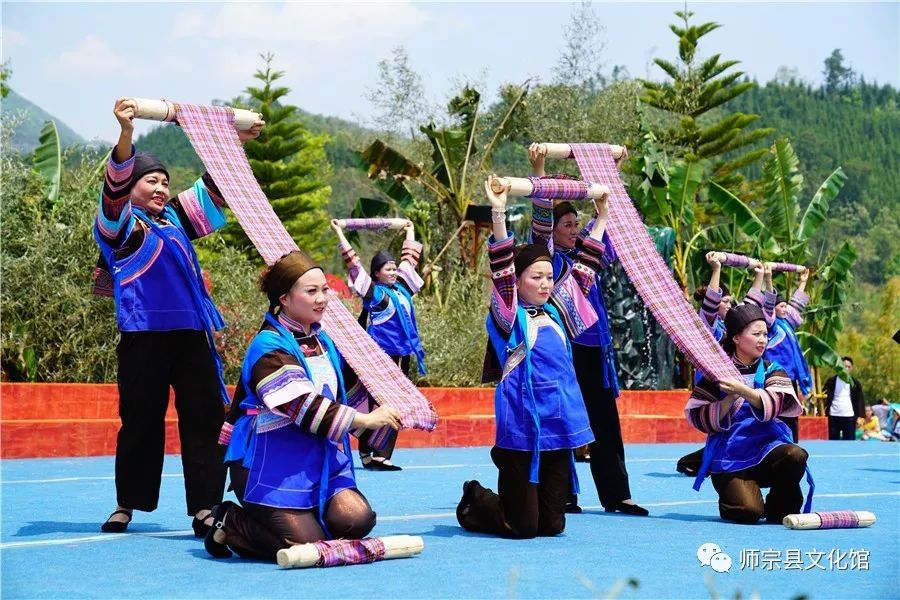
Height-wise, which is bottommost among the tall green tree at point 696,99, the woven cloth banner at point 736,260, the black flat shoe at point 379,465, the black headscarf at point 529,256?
the black flat shoe at point 379,465

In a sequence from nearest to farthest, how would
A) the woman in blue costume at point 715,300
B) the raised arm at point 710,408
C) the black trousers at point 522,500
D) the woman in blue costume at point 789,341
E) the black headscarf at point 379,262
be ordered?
the black trousers at point 522,500 → the raised arm at point 710,408 → the woman in blue costume at point 715,300 → the black headscarf at point 379,262 → the woman in blue costume at point 789,341

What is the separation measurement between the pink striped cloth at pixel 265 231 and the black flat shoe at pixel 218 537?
31.4 inches

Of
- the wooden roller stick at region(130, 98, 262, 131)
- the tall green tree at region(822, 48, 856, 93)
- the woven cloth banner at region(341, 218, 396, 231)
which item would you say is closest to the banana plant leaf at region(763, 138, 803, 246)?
the woven cloth banner at region(341, 218, 396, 231)

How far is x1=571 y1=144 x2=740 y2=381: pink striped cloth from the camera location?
684 cm

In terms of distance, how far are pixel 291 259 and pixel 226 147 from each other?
0.99m

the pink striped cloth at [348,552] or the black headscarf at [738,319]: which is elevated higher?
the black headscarf at [738,319]

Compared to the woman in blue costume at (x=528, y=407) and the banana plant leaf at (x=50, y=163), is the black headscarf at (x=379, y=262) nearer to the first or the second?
the banana plant leaf at (x=50, y=163)

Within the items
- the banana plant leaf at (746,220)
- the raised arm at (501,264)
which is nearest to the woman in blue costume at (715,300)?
the raised arm at (501,264)

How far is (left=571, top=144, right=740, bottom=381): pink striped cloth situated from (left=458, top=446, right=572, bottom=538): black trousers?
0.92 meters

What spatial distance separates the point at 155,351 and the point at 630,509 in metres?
2.82

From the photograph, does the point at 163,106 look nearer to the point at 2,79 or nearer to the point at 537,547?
the point at 537,547

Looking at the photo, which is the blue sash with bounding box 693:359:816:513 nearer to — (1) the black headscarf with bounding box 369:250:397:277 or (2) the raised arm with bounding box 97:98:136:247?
(2) the raised arm with bounding box 97:98:136:247

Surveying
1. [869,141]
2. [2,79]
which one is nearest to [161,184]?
[2,79]

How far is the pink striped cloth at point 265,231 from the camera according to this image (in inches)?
225
